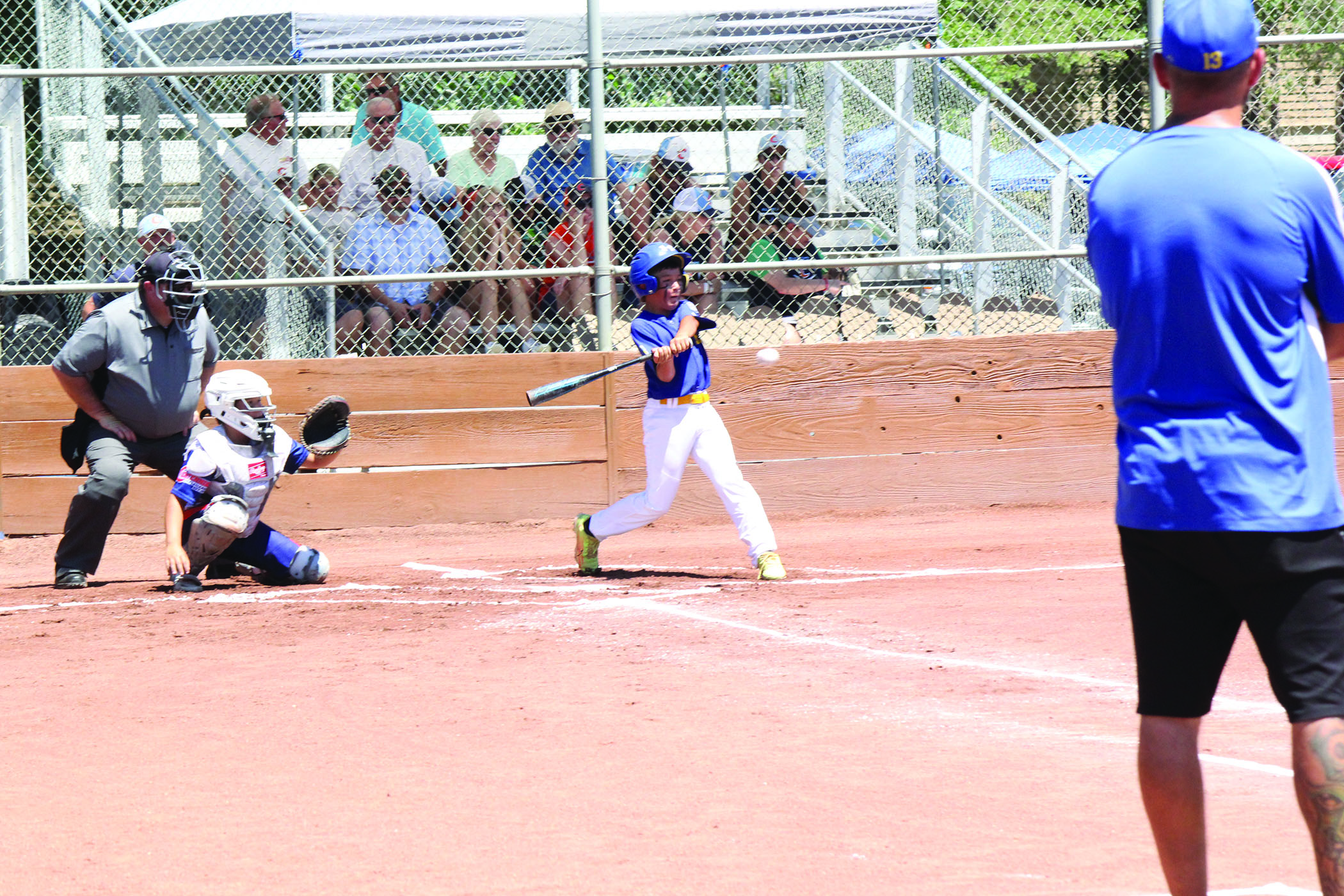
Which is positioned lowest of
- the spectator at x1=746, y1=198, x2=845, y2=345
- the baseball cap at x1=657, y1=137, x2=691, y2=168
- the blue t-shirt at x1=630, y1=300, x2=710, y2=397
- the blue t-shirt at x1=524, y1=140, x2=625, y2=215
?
the blue t-shirt at x1=630, y1=300, x2=710, y2=397

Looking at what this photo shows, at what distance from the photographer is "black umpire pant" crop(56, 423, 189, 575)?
8.11 meters

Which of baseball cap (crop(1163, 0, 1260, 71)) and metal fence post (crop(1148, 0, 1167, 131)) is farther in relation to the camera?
metal fence post (crop(1148, 0, 1167, 131))

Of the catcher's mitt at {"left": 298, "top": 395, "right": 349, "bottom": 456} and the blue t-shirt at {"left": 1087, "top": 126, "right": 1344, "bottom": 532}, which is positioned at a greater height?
the blue t-shirt at {"left": 1087, "top": 126, "right": 1344, "bottom": 532}

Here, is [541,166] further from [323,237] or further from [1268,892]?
[1268,892]

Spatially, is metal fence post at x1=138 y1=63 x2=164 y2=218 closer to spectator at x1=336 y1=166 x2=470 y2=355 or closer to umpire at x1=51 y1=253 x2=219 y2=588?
spectator at x1=336 y1=166 x2=470 y2=355

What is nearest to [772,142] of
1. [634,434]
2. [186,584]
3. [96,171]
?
[634,434]

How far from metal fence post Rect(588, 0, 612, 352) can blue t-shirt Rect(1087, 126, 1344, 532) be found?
765 cm

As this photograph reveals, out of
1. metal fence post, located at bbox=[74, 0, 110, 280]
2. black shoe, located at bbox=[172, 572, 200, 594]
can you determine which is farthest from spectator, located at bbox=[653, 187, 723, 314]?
black shoe, located at bbox=[172, 572, 200, 594]

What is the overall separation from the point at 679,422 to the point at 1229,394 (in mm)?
5270

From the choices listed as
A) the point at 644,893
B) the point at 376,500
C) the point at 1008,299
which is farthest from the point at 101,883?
the point at 1008,299

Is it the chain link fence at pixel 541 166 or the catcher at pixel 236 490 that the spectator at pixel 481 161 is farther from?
the catcher at pixel 236 490

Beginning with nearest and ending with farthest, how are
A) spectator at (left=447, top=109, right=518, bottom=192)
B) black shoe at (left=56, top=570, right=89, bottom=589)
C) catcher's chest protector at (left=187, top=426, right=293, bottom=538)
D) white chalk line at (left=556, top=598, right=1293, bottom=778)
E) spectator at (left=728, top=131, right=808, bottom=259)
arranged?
white chalk line at (left=556, top=598, right=1293, bottom=778), catcher's chest protector at (left=187, top=426, right=293, bottom=538), black shoe at (left=56, top=570, right=89, bottom=589), spectator at (left=447, top=109, right=518, bottom=192), spectator at (left=728, top=131, right=808, bottom=259)

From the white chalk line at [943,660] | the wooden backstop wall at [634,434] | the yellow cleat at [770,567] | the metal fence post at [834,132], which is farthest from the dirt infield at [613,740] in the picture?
the metal fence post at [834,132]

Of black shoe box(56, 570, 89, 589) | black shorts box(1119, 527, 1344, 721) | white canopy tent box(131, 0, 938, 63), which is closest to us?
black shorts box(1119, 527, 1344, 721)
